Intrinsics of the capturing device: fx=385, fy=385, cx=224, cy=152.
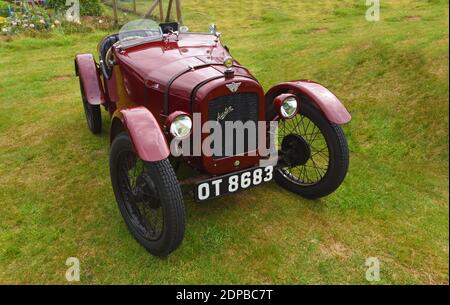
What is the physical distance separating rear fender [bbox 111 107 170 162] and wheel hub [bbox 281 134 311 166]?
56.8 inches

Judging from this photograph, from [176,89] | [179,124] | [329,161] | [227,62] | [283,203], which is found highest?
[227,62]

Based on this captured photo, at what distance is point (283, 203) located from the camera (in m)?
3.83

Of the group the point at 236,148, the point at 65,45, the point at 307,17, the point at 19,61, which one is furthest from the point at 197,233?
the point at 307,17

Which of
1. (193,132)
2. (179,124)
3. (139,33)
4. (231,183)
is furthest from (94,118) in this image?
(231,183)

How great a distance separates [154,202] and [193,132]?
25.6 inches

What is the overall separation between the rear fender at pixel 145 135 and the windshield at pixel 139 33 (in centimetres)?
150

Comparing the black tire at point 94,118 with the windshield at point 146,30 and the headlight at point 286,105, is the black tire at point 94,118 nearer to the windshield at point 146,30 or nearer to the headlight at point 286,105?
the windshield at point 146,30

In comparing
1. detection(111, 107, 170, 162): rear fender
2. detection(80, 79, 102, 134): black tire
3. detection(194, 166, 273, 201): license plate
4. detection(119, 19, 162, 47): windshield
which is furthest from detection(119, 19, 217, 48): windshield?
detection(194, 166, 273, 201): license plate

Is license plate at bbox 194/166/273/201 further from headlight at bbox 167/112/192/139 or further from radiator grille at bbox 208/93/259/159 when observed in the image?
headlight at bbox 167/112/192/139

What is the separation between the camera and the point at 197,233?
3.42m

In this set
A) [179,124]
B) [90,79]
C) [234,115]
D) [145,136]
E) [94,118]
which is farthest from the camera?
[94,118]

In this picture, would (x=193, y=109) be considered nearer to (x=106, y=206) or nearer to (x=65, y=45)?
(x=106, y=206)

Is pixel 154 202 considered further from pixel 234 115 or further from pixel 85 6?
pixel 85 6

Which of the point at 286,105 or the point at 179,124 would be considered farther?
the point at 286,105
